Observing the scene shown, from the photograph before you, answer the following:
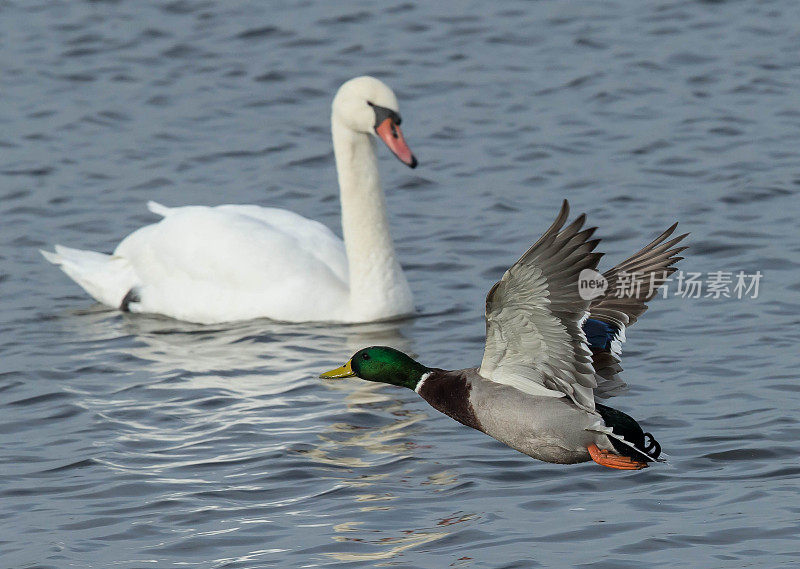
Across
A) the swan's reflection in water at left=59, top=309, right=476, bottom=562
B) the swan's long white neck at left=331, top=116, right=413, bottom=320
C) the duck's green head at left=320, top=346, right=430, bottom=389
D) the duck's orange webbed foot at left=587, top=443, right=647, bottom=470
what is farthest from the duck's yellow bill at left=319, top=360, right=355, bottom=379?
the swan's long white neck at left=331, top=116, right=413, bottom=320

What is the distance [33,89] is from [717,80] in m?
7.02

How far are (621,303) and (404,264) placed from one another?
4452mm

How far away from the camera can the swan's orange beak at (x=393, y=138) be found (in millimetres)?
9992

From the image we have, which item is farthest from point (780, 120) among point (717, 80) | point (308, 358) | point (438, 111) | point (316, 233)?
point (308, 358)

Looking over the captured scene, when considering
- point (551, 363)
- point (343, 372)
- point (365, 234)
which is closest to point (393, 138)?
point (365, 234)

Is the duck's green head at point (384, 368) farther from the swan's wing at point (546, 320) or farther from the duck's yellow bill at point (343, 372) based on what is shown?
the swan's wing at point (546, 320)

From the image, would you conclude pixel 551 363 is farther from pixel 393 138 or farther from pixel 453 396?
pixel 393 138

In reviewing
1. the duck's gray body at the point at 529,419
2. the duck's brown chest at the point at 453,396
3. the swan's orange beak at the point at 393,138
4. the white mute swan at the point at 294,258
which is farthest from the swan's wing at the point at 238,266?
the duck's gray body at the point at 529,419

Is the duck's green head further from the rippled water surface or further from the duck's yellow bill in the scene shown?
the rippled water surface

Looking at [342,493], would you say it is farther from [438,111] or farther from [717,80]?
[717,80]

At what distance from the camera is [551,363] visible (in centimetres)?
640

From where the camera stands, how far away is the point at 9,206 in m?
13.0

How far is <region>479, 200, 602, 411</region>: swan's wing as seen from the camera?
5816 millimetres

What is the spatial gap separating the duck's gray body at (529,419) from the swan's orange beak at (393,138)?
11.3 ft
